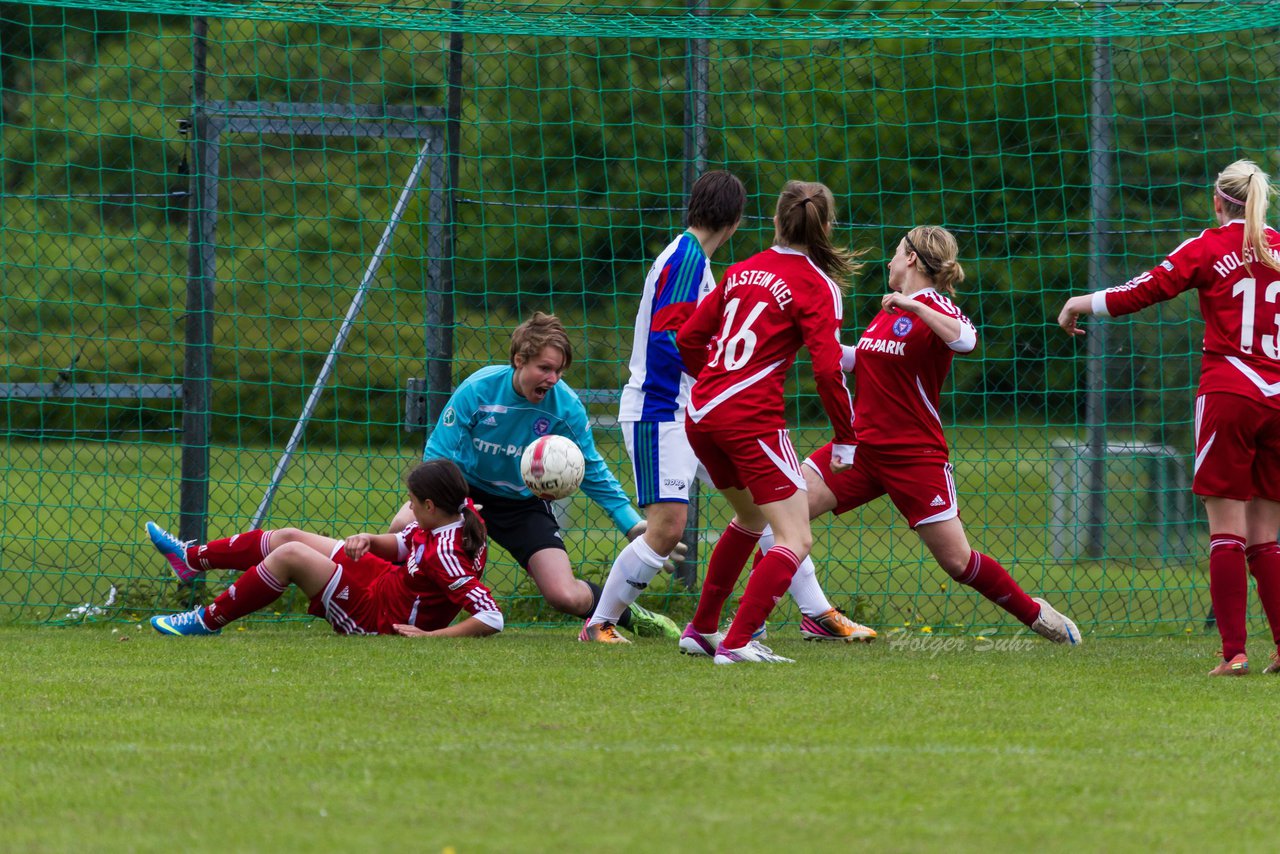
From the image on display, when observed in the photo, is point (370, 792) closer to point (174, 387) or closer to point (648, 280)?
point (648, 280)

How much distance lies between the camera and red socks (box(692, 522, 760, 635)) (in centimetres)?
575

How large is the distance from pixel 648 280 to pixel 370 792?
3079mm

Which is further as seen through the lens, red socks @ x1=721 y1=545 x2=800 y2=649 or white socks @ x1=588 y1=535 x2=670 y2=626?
white socks @ x1=588 y1=535 x2=670 y2=626

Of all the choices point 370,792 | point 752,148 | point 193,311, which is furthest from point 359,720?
point 752,148

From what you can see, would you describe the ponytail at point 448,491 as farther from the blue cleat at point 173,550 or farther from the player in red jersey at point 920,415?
the player in red jersey at point 920,415

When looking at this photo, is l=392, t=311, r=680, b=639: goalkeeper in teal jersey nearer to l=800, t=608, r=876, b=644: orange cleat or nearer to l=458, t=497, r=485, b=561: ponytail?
l=458, t=497, r=485, b=561: ponytail

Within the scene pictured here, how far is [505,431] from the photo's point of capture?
21.6 ft


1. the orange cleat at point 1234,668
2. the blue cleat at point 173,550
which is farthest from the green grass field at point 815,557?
the orange cleat at point 1234,668

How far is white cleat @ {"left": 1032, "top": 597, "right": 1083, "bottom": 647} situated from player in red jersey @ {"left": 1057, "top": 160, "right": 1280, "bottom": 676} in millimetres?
783

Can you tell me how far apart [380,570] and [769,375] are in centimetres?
205

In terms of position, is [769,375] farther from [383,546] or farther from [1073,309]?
[383,546]

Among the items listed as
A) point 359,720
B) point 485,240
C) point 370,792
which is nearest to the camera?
point 370,792

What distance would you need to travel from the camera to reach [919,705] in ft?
15.2


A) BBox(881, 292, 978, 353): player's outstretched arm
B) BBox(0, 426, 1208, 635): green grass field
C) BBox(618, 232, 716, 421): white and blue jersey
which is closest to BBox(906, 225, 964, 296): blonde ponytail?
BBox(881, 292, 978, 353): player's outstretched arm
